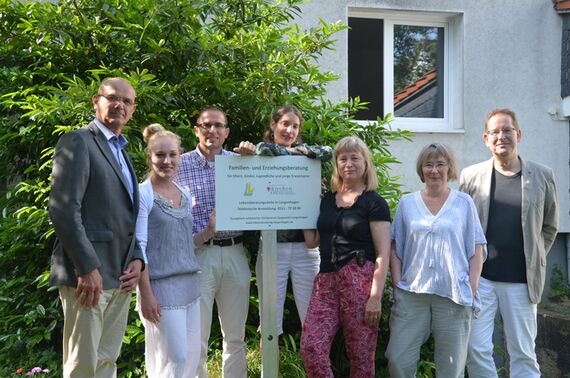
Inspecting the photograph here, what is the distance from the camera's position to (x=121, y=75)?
17.0 ft

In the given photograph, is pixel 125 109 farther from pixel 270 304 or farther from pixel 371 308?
pixel 371 308

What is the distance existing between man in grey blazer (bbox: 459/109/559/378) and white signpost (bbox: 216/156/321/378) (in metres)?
1.39

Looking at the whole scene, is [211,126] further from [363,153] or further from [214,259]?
[363,153]

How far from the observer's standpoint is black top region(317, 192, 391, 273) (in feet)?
14.1

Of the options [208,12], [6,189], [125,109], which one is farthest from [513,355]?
[6,189]

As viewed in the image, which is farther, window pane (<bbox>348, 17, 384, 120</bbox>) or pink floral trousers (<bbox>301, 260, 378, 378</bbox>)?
window pane (<bbox>348, 17, 384, 120</bbox>)

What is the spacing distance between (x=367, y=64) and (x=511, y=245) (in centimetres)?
464

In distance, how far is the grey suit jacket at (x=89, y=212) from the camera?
340 centimetres

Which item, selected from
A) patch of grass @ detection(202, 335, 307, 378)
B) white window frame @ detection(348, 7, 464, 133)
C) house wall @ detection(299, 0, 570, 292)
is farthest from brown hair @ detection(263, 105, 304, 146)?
white window frame @ detection(348, 7, 464, 133)

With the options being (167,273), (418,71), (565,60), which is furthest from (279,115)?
(565,60)

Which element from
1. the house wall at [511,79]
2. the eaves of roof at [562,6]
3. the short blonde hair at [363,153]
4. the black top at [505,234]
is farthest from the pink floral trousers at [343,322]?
the eaves of roof at [562,6]

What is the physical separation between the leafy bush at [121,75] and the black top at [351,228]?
1.26 m

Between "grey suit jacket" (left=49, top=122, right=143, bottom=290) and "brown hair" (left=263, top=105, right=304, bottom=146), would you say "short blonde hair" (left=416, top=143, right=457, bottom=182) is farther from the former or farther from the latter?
"grey suit jacket" (left=49, top=122, right=143, bottom=290)

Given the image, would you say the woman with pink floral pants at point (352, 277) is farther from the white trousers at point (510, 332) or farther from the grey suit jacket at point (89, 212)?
the grey suit jacket at point (89, 212)
